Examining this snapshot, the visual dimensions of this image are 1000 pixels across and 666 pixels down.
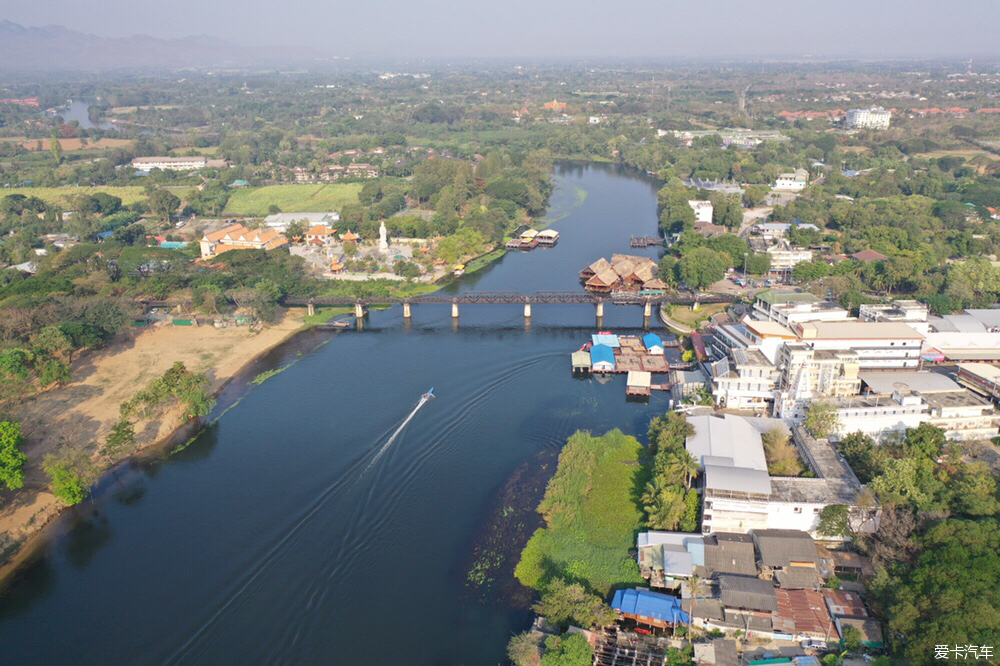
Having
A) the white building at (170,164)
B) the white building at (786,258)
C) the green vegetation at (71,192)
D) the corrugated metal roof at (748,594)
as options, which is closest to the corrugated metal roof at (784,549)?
the corrugated metal roof at (748,594)

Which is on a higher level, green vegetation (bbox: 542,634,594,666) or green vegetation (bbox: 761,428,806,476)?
green vegetation (bbox: 761,428,806,476)

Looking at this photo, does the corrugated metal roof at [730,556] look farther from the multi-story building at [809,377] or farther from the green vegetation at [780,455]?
the multi-story building at [809,377]

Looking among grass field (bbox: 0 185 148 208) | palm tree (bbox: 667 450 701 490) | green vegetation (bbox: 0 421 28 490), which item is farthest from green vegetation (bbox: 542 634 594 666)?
grass field (bbox: 0 185 148 208)

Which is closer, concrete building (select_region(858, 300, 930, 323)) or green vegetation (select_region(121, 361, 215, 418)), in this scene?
green vegetation (select_region(121, 361, 215, 418))

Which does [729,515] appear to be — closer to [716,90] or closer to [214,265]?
[214,265]

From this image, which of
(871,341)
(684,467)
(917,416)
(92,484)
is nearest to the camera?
(684,467)

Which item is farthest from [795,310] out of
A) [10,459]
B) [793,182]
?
[793,182]

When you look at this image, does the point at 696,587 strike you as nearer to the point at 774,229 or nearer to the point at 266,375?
the point at 266,375

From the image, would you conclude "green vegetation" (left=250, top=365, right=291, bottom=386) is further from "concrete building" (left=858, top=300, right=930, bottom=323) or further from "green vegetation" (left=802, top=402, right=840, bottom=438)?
"concrete building" (left=858, top=300, right=930, bottom=323)
